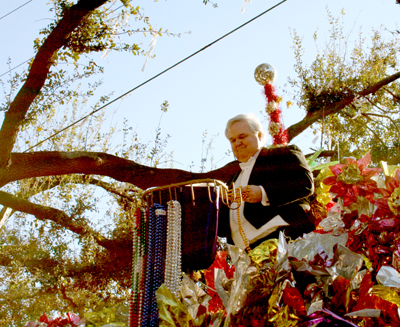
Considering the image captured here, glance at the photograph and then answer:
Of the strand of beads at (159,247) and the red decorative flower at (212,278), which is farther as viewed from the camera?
the strand of beads at (159,247)

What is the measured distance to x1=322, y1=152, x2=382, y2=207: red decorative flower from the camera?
912 mm

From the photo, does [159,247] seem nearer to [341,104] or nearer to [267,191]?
[267,191]

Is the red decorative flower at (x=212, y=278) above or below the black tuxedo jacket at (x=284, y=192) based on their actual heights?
below

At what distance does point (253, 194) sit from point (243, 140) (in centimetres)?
51

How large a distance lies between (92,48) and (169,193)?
12.5 ft

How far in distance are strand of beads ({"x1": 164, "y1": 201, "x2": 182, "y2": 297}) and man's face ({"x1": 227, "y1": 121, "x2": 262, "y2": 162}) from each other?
1040 millimetres

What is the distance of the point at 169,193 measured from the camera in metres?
1.48

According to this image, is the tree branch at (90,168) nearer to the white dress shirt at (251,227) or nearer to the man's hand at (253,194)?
the white dress shirt at (251,227)

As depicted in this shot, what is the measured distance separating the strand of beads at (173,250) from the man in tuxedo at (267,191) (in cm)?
60

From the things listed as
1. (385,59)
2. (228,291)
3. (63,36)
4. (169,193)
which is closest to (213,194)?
(169,193)

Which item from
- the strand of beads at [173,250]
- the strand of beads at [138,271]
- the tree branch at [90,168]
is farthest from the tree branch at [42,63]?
the strand of beads at [173,250]

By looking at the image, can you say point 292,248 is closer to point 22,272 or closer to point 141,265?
point 141,265

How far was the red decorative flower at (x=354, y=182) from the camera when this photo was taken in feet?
2.99

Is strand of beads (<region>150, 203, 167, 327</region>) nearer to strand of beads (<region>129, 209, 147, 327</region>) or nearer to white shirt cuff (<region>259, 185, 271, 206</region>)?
strand of beads (<region>129, 209, 147, 327</region>)
